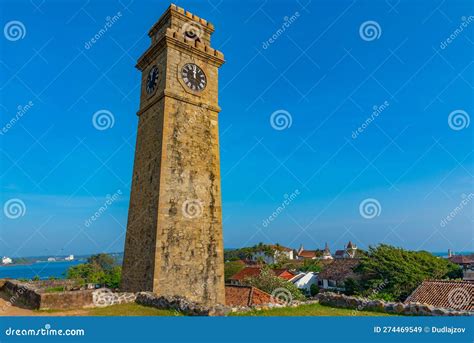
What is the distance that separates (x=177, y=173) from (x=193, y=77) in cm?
553

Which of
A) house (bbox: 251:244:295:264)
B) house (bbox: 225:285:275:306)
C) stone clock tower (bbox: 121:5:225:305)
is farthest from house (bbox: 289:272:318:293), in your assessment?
stone clock tower (bbox: 121:5:225:305)

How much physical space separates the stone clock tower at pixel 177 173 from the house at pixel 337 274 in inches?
1344

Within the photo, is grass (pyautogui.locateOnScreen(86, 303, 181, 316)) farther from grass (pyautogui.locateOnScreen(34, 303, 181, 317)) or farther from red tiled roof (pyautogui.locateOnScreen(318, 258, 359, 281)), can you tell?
red tiled roof (pyautogui.locateOnScreen(318, 258, 359, 281))

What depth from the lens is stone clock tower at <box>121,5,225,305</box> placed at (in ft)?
49.7

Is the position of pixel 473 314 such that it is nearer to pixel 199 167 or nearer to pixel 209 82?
pixel 199 167

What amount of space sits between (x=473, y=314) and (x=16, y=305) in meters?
16.2

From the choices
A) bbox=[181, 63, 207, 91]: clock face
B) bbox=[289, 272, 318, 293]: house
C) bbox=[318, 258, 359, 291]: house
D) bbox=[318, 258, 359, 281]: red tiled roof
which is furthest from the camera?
bbox=[289, 272, 318, 293]: house

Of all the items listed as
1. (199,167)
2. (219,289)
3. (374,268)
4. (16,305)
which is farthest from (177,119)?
(374,268)

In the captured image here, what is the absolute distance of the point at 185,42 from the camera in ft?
58.0

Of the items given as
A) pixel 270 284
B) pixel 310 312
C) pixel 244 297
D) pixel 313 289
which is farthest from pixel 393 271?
pixel 310 312

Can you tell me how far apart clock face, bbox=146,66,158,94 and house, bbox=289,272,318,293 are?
42.3 metres

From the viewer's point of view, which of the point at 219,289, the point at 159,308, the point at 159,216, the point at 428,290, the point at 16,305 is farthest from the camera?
the point at 428,290

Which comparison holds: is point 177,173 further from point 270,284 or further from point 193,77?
point 270,284

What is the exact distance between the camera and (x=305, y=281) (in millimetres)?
53062
